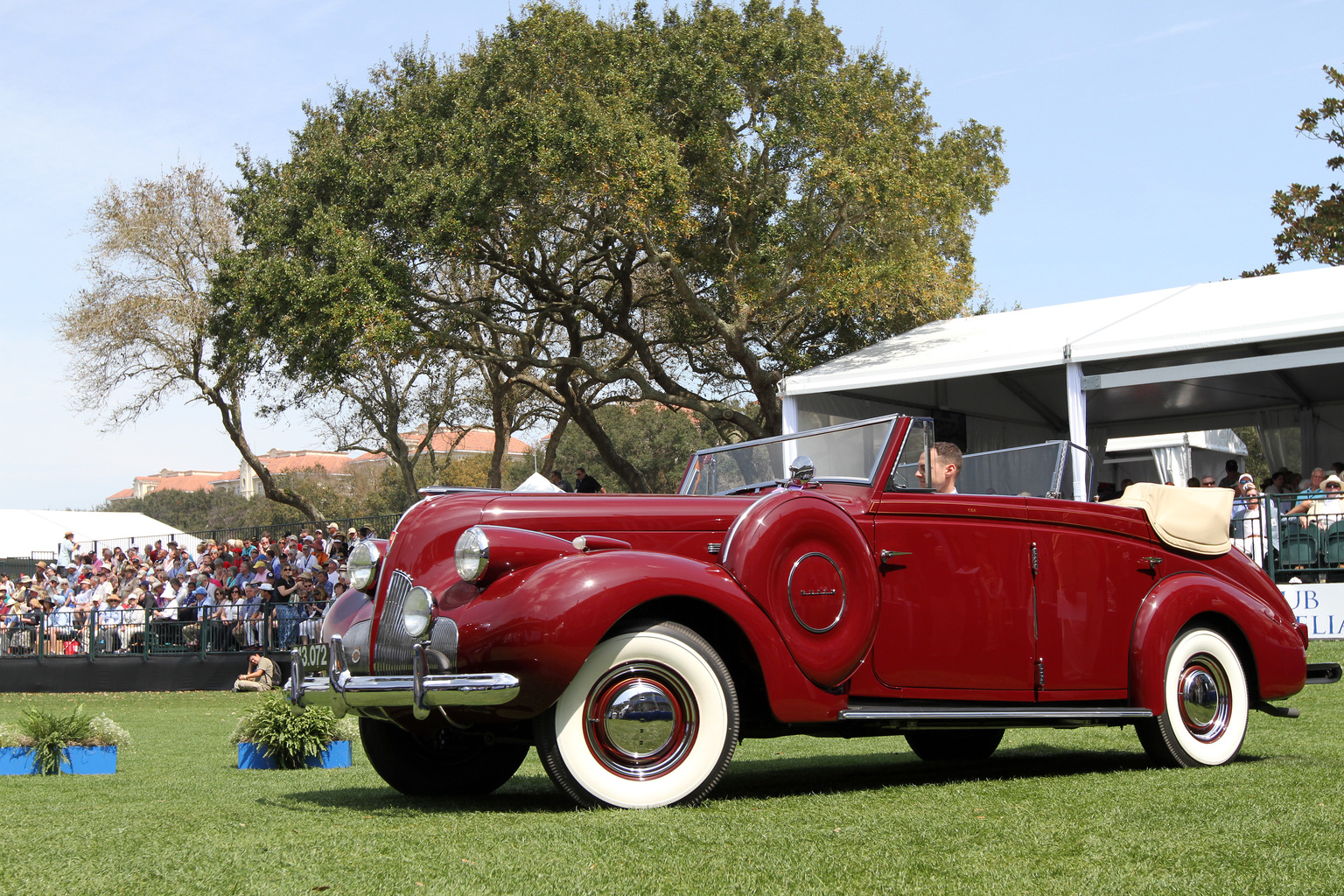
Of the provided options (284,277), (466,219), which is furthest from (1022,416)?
(284,277)

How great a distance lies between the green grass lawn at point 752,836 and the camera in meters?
3.36

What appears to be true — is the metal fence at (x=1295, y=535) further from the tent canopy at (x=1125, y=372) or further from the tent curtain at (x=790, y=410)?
the tent curtain at (x=790, y=410)

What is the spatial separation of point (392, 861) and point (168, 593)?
20667 millimetres

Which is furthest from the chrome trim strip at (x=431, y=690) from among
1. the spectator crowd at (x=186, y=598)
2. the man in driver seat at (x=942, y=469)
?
the spectator crowd at (x=186, y=598)

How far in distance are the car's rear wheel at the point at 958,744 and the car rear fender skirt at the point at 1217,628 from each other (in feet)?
3.74

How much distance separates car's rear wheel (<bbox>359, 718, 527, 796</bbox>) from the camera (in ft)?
18.3

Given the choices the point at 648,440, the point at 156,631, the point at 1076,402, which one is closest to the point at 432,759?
the point at 1076,402

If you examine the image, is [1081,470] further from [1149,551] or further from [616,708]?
[616,708]

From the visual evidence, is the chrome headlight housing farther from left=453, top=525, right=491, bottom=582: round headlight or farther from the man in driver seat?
the man in driver seat

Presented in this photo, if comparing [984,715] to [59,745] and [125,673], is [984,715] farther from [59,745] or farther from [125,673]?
[125,673]

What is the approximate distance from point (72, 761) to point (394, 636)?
4080 mm

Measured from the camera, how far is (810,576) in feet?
16.6

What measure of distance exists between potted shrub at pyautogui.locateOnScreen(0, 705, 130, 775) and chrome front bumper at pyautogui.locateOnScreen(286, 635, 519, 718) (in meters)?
3.60

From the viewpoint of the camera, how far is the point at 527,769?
291 inches
